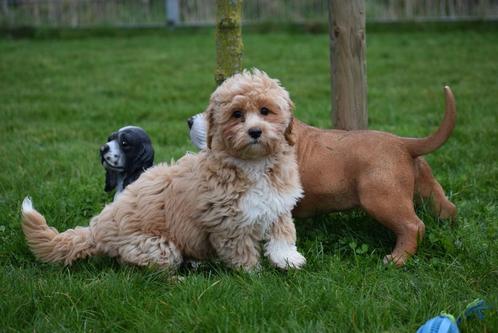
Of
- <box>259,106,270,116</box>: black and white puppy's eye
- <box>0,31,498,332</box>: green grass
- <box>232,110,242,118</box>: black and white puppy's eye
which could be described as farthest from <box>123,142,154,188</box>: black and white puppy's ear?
<box>259,106,270,116</box>: black and white puppy's eye

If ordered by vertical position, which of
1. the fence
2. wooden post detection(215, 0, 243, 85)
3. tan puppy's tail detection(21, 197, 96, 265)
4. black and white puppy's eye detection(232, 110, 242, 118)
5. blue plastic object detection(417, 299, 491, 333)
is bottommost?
blue plastic object detection(417, 299, 491, 333)

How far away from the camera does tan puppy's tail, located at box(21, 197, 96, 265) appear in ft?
12.9

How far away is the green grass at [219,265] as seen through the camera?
10.6 ft

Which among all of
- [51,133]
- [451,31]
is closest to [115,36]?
[451,31]

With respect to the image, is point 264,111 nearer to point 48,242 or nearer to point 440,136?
point 440,136

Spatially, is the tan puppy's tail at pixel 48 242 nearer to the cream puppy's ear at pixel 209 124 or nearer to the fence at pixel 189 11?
the cream puppy's ear at pixel 209 124

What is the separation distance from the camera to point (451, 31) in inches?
595

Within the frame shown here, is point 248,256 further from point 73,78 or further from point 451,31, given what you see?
point 451,31

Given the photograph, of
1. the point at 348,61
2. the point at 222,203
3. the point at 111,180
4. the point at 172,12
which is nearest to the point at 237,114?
the point at 222,203

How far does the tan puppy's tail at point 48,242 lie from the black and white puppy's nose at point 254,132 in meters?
1.30

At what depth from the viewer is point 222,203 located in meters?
3.65

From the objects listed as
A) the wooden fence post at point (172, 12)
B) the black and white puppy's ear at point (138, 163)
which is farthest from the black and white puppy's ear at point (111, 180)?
the wooden fence post at point (172, 12)

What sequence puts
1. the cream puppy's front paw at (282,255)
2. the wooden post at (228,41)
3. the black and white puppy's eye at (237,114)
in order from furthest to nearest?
the wooden post at (228,41) < the cream puppy's front paw at (282,255) < the black and white puppy's eye at (237,114)

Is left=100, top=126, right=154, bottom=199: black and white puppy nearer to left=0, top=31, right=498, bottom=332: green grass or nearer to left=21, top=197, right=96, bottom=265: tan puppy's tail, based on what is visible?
left=21, top=197, right=96, bottom=265: tan puppy's tail
